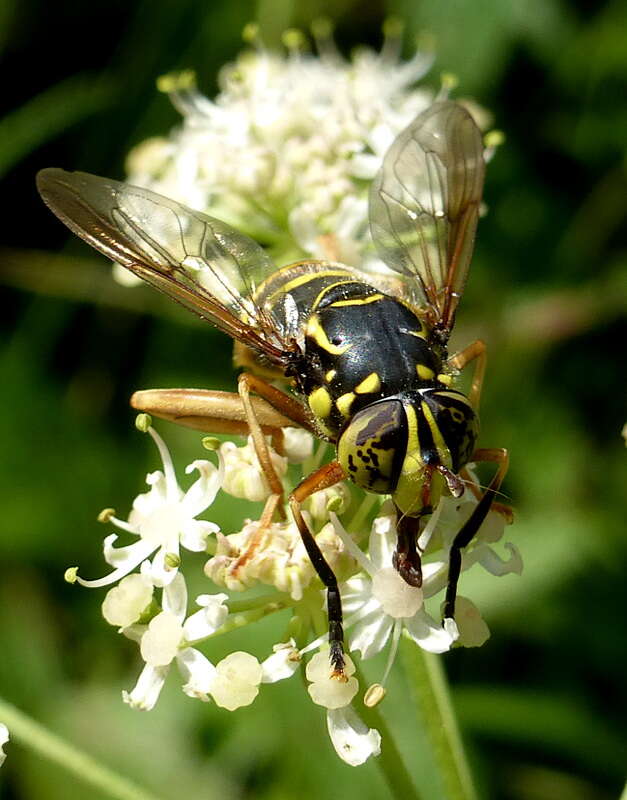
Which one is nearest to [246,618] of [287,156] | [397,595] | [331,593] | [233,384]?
[331,593]

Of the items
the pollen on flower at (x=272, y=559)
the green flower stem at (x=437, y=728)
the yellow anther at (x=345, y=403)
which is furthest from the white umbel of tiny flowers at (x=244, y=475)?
the green flower stem at (x=437, y=728)

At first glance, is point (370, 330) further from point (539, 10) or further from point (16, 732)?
point (539, 10)

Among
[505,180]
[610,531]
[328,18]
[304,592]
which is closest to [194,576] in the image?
[610,531]

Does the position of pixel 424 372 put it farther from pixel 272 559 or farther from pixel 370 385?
pixel 272 559

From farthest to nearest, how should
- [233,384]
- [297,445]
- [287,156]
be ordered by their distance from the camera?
[233,384]
[287,156]
[297,445]

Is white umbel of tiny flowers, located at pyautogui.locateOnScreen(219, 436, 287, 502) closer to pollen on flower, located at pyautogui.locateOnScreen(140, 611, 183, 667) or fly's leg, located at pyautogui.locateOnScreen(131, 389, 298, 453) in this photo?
fly's leg, located at pyautogui.locateOnScreen(131, 389, 298, 453)

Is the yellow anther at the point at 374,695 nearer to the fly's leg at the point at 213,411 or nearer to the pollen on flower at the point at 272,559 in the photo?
the pollen on flower at the point at 272,559
